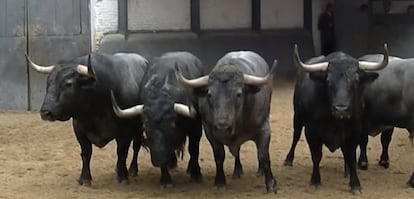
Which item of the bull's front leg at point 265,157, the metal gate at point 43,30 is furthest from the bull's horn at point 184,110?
the metal gate at point 43,30

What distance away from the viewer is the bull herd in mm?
8797

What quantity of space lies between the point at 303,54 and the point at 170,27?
3.78m

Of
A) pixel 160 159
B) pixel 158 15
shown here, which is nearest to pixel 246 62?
pixel 160 159

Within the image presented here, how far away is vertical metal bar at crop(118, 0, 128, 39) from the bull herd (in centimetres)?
631

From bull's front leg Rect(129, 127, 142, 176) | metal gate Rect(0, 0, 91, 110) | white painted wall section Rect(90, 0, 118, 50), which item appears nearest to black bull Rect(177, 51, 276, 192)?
bull's front leg Rect(129, 127, 142, 176)

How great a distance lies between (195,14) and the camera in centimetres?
1758

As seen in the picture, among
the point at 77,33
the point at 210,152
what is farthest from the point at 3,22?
the point at 210,152

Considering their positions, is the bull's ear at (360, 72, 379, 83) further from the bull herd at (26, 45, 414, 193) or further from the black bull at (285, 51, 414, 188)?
the black bull at (285, 51, 414, 188)

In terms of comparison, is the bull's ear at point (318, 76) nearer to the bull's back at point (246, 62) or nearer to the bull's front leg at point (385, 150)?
the bull's back at point (246, 62)

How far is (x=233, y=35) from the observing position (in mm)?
18438

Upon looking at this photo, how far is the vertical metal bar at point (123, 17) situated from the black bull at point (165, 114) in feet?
21.9

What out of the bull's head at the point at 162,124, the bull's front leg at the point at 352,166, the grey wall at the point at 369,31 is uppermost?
the grey wall at the point at 369,31

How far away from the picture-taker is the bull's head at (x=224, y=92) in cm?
844

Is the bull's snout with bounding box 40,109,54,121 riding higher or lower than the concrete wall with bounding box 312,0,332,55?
lower
